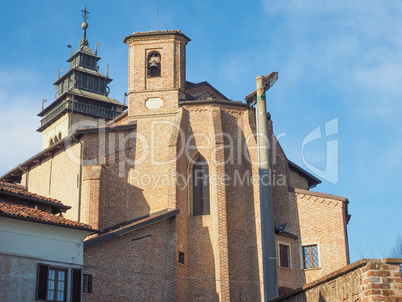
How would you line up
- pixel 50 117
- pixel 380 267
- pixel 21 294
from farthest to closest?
pixel 50 117 < pixel 21 294 < pixel 380 267

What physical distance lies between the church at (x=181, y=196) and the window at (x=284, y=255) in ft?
0.17

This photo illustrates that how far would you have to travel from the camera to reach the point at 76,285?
21.3 meters

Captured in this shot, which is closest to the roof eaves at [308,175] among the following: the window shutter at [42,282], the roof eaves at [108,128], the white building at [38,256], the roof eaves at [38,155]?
the roof eaves at [108,128]

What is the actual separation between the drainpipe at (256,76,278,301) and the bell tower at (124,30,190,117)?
1620 centimetres

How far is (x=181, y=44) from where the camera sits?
3394 centimetres

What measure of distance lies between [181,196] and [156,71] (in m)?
7.71

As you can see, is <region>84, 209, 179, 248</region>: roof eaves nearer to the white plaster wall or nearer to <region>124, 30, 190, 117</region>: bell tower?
the white plaster wall

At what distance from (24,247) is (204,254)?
10.9 metres

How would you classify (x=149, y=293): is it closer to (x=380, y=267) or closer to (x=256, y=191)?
(x=256, y=191)

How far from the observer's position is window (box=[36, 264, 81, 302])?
65.9ft

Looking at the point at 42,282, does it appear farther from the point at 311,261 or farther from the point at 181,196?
the point at 311,261

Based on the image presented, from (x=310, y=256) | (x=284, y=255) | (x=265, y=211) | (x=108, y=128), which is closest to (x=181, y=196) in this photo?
(x=108, y=128)

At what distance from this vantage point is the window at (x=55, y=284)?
65.9 feet

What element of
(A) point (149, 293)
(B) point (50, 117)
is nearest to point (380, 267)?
(A) point (149, 293)
